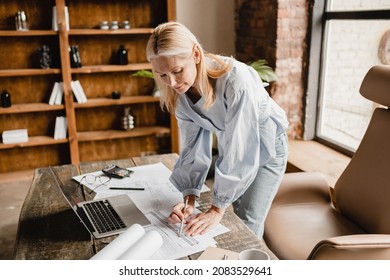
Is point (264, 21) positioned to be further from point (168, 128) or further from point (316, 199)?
point (316, 199)

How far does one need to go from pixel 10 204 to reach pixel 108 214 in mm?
1844

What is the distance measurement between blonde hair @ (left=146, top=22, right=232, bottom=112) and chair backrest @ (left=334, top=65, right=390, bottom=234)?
661 millimetres

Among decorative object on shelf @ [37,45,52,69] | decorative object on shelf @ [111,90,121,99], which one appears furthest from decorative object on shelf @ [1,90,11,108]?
decorative object on shelf @ [111,90,121,99]

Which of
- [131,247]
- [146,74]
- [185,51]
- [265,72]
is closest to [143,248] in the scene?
[131,247]

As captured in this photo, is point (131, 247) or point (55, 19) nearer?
point (131, 247)

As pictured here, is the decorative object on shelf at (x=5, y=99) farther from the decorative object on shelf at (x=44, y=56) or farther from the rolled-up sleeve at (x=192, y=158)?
the rolled-up sleeve at (x=192, y=158)

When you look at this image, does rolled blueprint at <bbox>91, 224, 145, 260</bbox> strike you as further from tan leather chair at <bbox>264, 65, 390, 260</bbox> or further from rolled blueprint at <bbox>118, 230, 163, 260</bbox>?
tan leather chair at <bbox>264, 65, 390, 260</bbox>

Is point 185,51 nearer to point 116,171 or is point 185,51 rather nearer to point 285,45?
point 116,171

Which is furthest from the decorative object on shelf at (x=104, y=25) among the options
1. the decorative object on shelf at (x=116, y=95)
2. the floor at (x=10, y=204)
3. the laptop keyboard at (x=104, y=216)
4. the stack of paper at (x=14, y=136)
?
the laptop keyboard at (x=104, y=216)

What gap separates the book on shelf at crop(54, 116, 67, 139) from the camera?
11.0 ft

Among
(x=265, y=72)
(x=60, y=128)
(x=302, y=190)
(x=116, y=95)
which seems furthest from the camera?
(x=116, y=95)

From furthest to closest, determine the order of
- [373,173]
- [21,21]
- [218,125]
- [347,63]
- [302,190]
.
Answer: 1. [21,21]
2. [347,63]
3. [302,190]
4. [373,173]
5. [218,125]

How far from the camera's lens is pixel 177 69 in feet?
4.17
